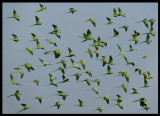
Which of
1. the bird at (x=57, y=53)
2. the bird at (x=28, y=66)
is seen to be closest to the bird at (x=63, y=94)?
the bird at (x=28, y=66)

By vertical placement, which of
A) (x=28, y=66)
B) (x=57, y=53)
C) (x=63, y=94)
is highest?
(x=57, y=53)

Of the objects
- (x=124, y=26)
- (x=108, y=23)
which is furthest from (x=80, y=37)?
(x=124, y=26)

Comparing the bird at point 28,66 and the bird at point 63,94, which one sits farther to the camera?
the bird at point 63,94

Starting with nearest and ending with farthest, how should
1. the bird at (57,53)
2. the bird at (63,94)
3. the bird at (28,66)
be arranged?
the bird at (57,53)
the bird at (28,66)
the bird at (63,94)

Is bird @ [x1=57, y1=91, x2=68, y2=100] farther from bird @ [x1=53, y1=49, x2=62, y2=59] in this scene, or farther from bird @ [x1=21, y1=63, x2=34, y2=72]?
bird @ [x1=53, y1=49, x2=62, y2=59]

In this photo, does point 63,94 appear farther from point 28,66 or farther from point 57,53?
point 57,53

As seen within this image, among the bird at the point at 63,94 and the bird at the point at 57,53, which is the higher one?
the bird at the point at 57,53

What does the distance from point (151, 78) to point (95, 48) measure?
30.0 ft

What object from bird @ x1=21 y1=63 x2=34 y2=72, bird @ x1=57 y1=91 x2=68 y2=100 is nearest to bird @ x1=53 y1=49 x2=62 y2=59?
bird @ x1=21 y1=63 x2=34 y2=72

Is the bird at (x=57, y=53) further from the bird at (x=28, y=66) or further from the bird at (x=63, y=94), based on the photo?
the bird at (x=63, y=94)

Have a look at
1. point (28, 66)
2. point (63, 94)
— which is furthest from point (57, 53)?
point (63, 94)

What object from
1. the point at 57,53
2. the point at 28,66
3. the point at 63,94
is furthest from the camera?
the point at 63,94

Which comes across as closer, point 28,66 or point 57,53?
point 57,53

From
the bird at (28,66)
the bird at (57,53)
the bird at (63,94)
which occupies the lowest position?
the bird at (63,94)
